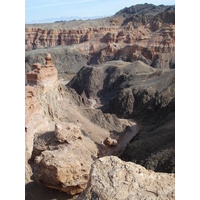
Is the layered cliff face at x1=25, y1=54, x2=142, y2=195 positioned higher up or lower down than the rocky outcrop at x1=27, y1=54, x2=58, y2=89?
lower down

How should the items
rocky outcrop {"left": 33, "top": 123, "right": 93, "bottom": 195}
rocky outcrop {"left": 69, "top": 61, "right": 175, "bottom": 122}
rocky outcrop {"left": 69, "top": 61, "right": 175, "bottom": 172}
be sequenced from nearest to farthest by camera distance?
rocky outcrop {"left": 33, "top": 123, "right": 93, "bottom": 195}, rocky outcrop {"left": 69, "top": 61, "right": 175, "bottom": 172}, rocky outcrop {"left": 69, "top": 61, "right": 175, "bottom": 122}

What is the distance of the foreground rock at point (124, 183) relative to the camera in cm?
499

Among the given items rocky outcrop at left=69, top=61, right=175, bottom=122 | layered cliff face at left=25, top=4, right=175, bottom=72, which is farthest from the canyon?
layered cliff face at left=25, top=4, right=175, bottom=72

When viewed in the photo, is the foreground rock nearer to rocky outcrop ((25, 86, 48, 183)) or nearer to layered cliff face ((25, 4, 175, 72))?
rocky outcrop ((25, 86, 48, 183))

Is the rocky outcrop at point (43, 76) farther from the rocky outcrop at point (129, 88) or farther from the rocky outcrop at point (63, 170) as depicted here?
the rocky outcrop at point (63, 170)

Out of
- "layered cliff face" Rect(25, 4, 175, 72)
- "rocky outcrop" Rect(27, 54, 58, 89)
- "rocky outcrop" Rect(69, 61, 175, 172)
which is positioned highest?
"layered cliff face" Rect(25, 4, 175, 72)

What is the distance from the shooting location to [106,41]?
74.4 m

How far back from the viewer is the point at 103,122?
Answer: 2727 cm

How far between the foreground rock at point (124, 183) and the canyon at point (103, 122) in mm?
19

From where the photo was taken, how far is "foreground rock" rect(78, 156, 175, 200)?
499 cm

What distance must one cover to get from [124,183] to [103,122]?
22.2 m

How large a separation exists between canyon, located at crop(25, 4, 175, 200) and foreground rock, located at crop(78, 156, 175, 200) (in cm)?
2

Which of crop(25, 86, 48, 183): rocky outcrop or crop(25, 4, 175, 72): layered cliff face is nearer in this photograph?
crop(25, 86, 48, 183): rocky outcrop

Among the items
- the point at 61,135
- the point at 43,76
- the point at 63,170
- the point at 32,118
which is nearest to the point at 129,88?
the point at 43,76
